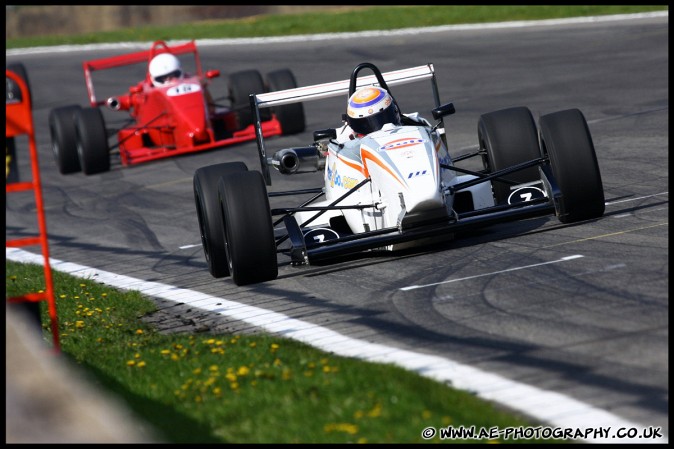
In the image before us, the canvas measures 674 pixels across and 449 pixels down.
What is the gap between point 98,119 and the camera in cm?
1938

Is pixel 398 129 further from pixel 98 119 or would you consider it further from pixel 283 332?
pixel 98 119

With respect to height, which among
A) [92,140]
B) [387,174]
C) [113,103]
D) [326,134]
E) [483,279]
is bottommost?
[483,279]

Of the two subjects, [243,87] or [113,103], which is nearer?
[113,103]

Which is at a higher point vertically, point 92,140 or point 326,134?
point 326,134

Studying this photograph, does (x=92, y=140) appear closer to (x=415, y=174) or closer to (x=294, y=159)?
(x=294, y=159)

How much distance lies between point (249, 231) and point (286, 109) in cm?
1047

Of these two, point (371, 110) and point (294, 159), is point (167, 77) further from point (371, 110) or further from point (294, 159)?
point (371, 110)

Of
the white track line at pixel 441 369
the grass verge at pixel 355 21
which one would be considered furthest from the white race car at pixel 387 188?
the grass verge at pixel 355 21

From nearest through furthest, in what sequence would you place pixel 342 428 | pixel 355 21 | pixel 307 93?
pixel 342 428
pixel 307 93
pixel 355 21

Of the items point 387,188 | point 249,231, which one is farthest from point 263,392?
point 387,188

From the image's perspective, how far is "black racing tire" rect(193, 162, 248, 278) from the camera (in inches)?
427

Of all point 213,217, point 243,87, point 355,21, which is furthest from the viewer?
point 355,21

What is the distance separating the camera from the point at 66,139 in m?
19.8

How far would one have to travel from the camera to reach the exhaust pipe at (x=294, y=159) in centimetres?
1131
